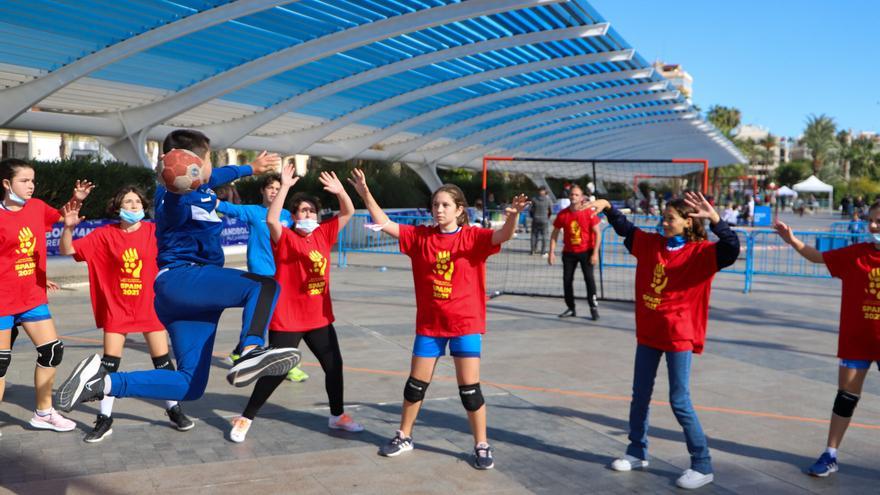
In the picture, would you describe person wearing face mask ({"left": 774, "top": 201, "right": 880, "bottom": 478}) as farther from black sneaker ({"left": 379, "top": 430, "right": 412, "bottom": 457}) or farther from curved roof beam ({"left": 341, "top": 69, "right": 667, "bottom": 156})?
curved roof beam ({"left": 341, "top": 69, "right": 667, "bottom": 156})

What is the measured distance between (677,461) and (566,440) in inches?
30.2

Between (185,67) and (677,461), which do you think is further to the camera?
(185,67)

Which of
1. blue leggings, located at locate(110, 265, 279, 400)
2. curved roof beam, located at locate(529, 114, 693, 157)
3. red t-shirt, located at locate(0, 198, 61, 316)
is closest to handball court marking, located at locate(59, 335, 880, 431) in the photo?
red t-shirt, located at locate(0, 198, 61, 316)

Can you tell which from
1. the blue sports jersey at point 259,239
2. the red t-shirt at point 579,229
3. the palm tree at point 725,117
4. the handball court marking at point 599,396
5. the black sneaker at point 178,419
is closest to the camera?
the black sneaker at point 178,419

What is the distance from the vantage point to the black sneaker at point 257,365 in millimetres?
4016

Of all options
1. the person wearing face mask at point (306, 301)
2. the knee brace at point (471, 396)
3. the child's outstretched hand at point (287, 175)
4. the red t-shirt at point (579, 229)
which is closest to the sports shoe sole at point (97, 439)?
the person wearing face mask at point (306, 301)

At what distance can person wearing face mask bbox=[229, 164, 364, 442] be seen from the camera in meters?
5.70

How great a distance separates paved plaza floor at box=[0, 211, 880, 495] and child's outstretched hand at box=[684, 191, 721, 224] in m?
1.57

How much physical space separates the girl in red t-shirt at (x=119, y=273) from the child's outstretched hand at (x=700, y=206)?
3486 millimetres

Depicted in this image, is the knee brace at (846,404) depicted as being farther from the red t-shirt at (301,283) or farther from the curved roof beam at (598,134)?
the curved roof beam at (598,134)

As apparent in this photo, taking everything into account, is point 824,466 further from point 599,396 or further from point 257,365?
point 257,365

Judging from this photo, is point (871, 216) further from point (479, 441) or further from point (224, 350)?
point (224, 350)

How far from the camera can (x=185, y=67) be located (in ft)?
66.7

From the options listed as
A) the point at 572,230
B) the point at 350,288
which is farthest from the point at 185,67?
the point at 572,230
